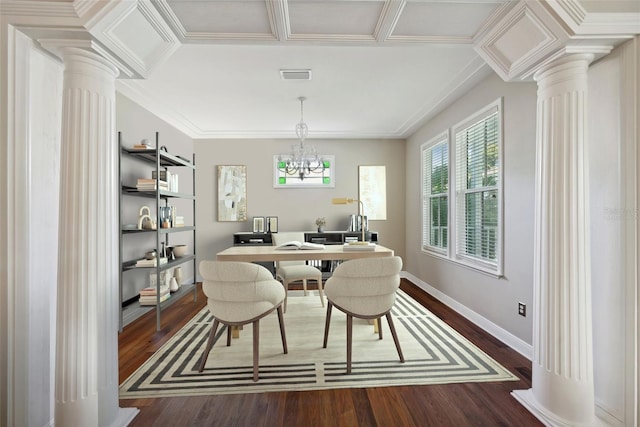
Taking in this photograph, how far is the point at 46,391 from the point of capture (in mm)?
1551

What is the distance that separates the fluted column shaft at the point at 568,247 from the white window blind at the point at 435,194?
88.1 inches

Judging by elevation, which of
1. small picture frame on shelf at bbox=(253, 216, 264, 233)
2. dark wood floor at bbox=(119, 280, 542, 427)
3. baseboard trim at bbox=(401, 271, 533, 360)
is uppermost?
small picture frame on shelf at bbox=(253, 216, 264, 233)

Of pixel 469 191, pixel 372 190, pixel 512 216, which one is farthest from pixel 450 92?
pixel 372 190

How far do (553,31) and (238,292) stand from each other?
228 cm

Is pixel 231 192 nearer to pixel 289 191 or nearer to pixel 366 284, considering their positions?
pixel 289 191

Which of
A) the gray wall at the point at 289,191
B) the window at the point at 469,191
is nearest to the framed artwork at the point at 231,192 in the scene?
the gray wall at the point at 289,191

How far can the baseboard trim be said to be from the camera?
2421 millimetres

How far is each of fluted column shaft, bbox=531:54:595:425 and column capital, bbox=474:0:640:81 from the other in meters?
0.08

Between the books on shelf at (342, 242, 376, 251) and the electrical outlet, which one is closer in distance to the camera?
the electrical outlet

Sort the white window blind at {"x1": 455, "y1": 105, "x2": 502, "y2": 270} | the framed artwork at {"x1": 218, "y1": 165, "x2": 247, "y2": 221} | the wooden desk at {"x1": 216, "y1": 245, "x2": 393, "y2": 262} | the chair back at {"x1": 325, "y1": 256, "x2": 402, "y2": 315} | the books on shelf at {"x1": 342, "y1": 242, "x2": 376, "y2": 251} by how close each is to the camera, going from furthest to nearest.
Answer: the framed artwork at {"x1": 218, "y1": 165, "x2": 247, "y2": 221}
the white window blind at {"x1": 455, "y1": 105, "x2": 502, "y2": 270}
the books on shelf at {"x1": 342, "y1": 242, "x2": 376, "y2": 251}
the wooden desk at {"x1": 216, "y1": 245, "x2": 393, "y2": 262}
the chair back at {"x1": 325, "y1": 256, "x2": 402, "y2": 315}

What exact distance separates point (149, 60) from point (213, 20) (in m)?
0.45

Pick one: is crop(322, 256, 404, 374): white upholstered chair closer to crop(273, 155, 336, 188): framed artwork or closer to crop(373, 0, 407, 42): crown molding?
crop(373, 0, 407, 42): crown molding

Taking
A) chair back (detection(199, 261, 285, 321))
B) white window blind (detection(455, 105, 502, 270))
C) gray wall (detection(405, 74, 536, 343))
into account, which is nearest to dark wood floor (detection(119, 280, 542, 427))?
chair back (detection(199, 261, 285, 321))

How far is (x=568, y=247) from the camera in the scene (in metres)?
1.58
